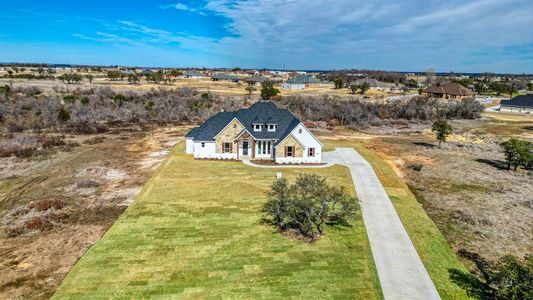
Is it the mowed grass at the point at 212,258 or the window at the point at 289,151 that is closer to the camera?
the mowed grass at the point at 212,258


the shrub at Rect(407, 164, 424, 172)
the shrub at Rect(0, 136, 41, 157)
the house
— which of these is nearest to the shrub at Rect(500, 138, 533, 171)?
the shrub at Rect(407, 164, 424, 172)

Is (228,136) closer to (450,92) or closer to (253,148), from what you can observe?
(253,148)

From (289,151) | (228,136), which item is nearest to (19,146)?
(228,136)

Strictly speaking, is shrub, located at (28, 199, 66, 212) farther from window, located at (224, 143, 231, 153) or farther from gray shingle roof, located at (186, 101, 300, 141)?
window, located at (224, 143, 231, 153)

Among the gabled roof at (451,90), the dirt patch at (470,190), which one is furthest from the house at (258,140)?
the gabled roof at (451,90)

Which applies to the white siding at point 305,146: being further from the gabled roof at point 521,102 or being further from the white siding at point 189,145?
the gabled roof at point 521,102

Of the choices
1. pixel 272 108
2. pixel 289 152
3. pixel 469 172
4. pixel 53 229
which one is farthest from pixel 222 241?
pixel 469 172

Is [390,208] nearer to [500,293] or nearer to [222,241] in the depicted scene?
[500,293]

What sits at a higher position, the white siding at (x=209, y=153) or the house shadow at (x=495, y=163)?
the white siding at (x=209, y=153)
